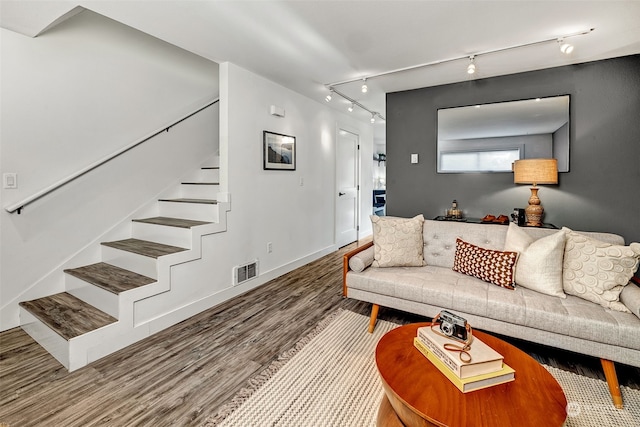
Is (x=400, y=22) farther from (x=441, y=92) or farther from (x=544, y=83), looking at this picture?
(x=544, y=83)

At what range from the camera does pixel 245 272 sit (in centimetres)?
328

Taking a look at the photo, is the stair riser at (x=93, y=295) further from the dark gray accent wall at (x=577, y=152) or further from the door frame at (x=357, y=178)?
the dark gray accent wall at (x=577, y=152)

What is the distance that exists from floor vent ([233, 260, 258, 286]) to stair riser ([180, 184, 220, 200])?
0.87 m

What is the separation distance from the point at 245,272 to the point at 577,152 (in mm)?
3815

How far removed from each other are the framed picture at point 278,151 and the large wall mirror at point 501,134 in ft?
6.33

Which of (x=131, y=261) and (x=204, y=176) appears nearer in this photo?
(x=131, y=261)

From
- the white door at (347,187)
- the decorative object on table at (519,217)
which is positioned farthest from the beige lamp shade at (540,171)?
the white door at (347,187)

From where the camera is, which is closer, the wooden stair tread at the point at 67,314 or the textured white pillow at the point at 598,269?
the textured white pillow at the point at 598,269

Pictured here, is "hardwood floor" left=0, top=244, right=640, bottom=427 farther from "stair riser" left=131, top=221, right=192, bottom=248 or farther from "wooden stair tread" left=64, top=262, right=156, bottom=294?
"stair riser" left=131, top=221, right=192, bottom=248

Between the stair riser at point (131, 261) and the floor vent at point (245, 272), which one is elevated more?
the stair riser at point (131, 261)

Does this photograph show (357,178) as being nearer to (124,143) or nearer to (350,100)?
(350,100)

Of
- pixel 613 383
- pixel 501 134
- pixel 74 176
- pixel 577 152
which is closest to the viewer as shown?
pixel 613 383

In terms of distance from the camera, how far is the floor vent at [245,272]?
317cm

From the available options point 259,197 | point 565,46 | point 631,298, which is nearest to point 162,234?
point 259,197
